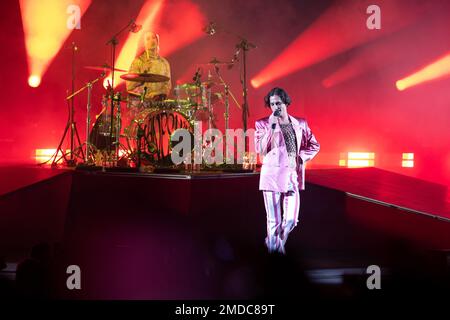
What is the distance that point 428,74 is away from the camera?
812 cm

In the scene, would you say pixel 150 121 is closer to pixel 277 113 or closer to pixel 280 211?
pixel 277 113

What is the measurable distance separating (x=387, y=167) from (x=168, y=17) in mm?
6209

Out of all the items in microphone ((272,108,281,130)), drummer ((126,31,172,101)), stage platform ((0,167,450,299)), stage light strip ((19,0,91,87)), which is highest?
stage light strip ((19,0,91,87))

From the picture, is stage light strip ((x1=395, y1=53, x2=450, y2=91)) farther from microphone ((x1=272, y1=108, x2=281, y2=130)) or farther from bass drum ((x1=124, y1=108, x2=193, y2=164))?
microphone ((x1=272, y1=108, x2=281, y2=130))

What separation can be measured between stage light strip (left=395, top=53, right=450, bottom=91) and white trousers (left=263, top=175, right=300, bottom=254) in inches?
271

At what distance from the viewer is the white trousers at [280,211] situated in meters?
2.74

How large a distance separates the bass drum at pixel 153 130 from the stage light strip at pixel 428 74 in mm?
5354

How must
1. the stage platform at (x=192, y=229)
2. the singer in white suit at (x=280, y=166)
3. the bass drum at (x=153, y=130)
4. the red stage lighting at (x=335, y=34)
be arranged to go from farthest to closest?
the red stage lighting at (x=335, y=34) → the bass drum at (x=153, y=130) → the stage platform at (x=192, y=229) → the singer in white suit at (x=280, y=166)

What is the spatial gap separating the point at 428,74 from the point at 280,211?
704 cm

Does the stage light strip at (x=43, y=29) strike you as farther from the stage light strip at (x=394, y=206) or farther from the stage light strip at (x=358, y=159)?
the stage light strip at (x=394, y=206)

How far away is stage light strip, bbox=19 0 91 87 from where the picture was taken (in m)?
7.96

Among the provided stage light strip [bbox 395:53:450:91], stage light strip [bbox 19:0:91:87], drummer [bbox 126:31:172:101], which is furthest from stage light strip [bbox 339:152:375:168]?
stage light strip [bbox 19:0:91:87]

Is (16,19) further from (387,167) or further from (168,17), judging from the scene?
(387,167)

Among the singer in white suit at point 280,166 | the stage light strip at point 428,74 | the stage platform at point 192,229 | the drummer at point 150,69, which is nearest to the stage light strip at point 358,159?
the stage light strip at point 428,74
